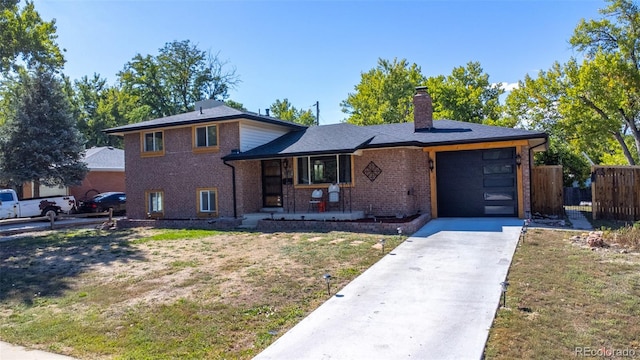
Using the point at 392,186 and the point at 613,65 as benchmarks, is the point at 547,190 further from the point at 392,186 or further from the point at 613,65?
the point at 613,65

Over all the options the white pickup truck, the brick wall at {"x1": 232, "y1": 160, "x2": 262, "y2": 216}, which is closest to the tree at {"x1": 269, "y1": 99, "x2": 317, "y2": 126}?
the white pickup truck

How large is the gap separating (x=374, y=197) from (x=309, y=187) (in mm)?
2470

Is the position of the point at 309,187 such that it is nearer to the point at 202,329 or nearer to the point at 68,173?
the point at 202,329

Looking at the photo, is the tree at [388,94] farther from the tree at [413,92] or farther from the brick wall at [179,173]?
the brick wall at [179,173]

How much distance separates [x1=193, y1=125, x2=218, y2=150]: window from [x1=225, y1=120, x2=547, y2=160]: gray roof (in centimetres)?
Result: 123

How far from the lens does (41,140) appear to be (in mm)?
22969

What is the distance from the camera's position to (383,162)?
548 inches

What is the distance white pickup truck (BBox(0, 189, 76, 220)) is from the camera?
20.5m

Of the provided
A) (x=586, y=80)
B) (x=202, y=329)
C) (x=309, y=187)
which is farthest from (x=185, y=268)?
(x=586, y=80)

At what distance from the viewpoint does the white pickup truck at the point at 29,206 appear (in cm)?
2052

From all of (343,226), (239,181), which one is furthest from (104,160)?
(343,226)

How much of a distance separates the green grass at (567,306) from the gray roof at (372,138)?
554 centimetres

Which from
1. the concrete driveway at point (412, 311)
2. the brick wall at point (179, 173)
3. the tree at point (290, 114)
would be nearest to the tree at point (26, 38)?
the brick wall at point (179, 173)

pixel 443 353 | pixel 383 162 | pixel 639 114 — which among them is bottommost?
pixel 443 353
